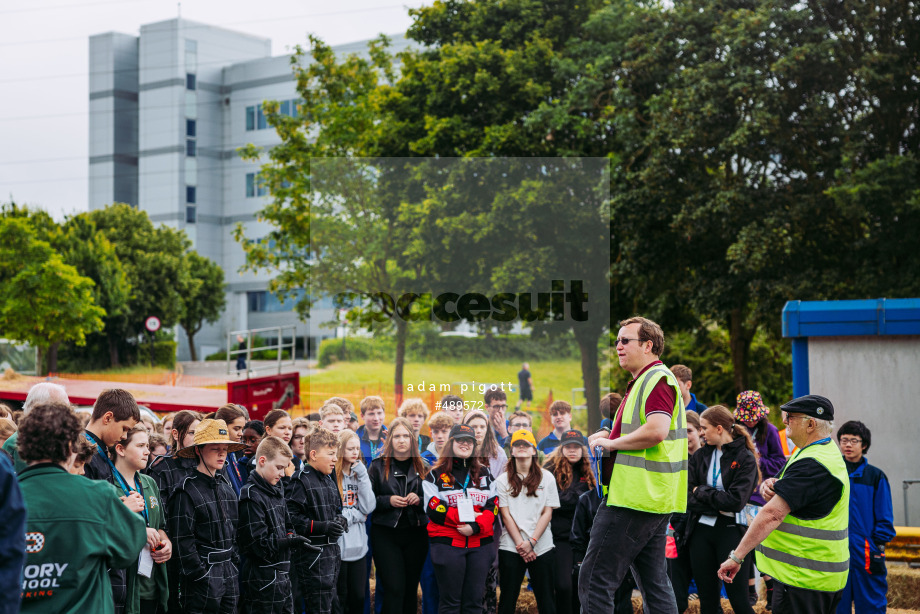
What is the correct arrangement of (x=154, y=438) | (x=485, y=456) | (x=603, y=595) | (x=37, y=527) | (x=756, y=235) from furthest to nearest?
(x=756, y=235), (x=485, y=456), (x=154, y=438), (x=603, y=595), (x=37, y=527)

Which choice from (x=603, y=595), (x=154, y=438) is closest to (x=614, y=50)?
(x=154, y=438)

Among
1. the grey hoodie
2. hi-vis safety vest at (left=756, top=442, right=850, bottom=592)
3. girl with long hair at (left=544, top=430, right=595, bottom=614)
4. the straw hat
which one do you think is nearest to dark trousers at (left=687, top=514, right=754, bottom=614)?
girl with long hair at (left=544, top=430, right=595, bottom=614)

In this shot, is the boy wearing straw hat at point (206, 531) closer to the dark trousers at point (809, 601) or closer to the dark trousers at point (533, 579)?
the dark trousers at point (533, 579)

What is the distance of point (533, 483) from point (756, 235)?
11.5 metres

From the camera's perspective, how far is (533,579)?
7504mm

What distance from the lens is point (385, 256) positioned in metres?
19.2

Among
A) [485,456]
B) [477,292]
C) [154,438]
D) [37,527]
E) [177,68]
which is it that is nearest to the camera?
[37,527]

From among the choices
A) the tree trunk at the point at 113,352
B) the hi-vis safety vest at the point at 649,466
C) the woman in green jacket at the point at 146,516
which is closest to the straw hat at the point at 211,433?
the woman in green jacket at the point at 146,516

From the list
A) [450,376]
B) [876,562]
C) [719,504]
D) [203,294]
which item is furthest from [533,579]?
[203,294]

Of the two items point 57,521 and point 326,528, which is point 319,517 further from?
point 57,521

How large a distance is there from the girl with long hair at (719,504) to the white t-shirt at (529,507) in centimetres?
116

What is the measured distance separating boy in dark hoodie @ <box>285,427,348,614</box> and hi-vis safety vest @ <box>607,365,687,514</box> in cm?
257

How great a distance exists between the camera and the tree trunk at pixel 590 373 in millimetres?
19553

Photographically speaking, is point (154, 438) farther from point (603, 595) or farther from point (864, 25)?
point (864, 25)
